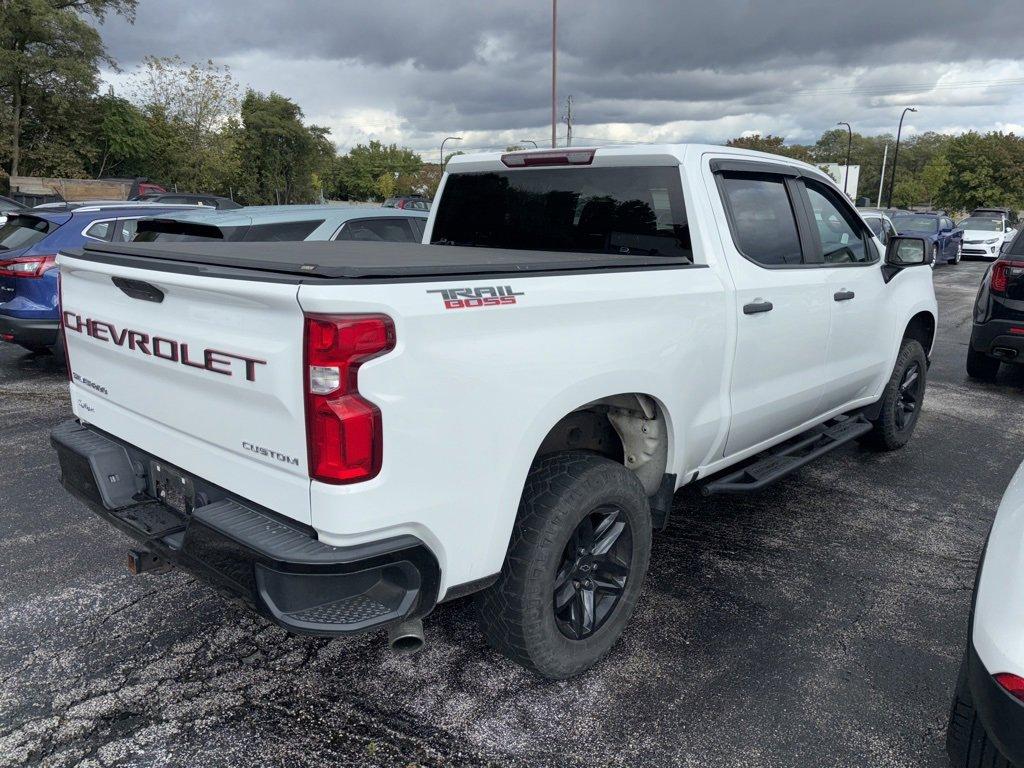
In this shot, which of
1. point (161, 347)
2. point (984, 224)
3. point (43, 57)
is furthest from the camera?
point (43, 57)

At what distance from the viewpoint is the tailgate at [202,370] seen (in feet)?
6.87

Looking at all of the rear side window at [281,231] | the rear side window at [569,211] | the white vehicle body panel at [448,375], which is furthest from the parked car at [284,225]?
the white vehicle body panel at [448,375]

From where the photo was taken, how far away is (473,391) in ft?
7.28

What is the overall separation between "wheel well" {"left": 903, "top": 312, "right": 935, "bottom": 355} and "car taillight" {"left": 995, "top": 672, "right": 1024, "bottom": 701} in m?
3.93

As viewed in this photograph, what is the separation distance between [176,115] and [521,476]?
43.4 meters

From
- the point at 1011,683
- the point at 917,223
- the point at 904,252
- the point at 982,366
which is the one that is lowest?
the point at 982,366

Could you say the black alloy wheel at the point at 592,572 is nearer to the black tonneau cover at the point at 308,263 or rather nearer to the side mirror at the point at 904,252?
the black tonneau cover at the point at 308,263

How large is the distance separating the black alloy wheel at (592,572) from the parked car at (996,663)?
119 cm

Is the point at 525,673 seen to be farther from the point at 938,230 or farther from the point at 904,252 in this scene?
the point at 938,230

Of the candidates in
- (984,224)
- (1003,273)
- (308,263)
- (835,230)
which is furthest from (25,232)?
(984,224)

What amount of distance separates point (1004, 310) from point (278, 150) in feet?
225

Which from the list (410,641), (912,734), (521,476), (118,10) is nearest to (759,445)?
(912,734)

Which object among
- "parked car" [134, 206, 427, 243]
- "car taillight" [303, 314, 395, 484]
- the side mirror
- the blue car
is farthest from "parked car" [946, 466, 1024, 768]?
the blue car

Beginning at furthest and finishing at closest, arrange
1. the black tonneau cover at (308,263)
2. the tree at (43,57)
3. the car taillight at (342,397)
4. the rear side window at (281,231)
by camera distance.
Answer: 1. the tree at (43,57)
2. the rear side window at (281,231)
3. the black tonneau cover at (308,263)
4. the car taillight at (342,397)
